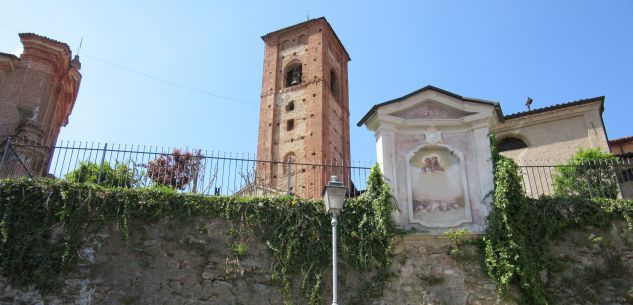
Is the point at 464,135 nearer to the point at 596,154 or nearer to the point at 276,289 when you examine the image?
the point at 276,289

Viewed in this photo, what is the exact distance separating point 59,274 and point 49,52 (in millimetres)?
8756

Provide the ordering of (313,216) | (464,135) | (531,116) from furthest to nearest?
(531,116), (464,135), (313,216)

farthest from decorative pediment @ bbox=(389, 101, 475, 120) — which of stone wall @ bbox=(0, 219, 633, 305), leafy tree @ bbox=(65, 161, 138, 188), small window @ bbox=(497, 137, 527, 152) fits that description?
small window @ bbox=(497, 137, 527, 152)

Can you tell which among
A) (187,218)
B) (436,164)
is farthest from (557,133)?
(187,218)

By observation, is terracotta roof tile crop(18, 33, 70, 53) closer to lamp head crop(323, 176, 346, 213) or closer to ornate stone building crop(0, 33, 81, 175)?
ornate stone building crop(0, 33, 81, 175)

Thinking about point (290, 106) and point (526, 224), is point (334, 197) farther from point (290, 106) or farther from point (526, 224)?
point (290, 106)

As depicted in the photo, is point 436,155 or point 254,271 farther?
point 436,155

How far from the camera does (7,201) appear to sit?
28.9ft

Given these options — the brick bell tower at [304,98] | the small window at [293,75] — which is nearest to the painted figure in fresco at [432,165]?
the brick bell tower at [304,98]

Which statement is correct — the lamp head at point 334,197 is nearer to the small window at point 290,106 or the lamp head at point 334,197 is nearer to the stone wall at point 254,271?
the stone wall at point 254,271

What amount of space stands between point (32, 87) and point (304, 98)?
20200 mm

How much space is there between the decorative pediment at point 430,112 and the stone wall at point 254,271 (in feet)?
9.36

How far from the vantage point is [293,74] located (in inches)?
1380

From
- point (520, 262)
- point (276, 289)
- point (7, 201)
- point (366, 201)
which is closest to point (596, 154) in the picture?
point (520, 262)
